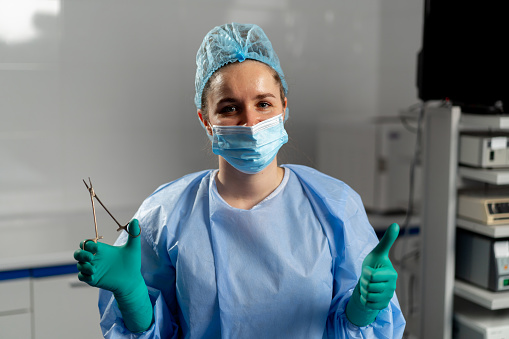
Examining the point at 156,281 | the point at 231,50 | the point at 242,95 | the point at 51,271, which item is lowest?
the point at 51,271

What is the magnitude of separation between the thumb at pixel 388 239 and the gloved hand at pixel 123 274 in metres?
0.48

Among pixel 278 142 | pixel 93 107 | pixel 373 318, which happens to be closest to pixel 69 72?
pixel 93 107

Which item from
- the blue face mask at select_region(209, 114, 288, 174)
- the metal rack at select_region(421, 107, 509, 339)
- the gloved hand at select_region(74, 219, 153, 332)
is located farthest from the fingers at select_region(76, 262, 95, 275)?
the metal rack at select_region(421, 107, 509, 339)

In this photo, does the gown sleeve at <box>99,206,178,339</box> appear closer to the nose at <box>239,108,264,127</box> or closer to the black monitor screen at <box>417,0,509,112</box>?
the nose at <box>239,108,264,127</box>

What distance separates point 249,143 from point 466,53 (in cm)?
136

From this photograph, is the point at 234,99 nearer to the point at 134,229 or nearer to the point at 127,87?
the point at 134,229

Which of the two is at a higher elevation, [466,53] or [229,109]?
[466,53]

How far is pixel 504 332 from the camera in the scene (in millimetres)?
2059

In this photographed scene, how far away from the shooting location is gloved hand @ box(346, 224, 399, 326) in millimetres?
1066

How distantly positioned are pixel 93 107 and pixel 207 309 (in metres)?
1.57

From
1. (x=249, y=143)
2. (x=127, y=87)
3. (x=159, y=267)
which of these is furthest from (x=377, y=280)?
(x=127, y=87)

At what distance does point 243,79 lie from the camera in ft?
4.03

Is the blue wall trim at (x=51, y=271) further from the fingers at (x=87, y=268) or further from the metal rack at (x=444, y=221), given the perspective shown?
the metal rack at (x=444, y=221)

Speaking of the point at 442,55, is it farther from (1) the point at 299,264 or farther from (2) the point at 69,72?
(2) the point at 69,72
